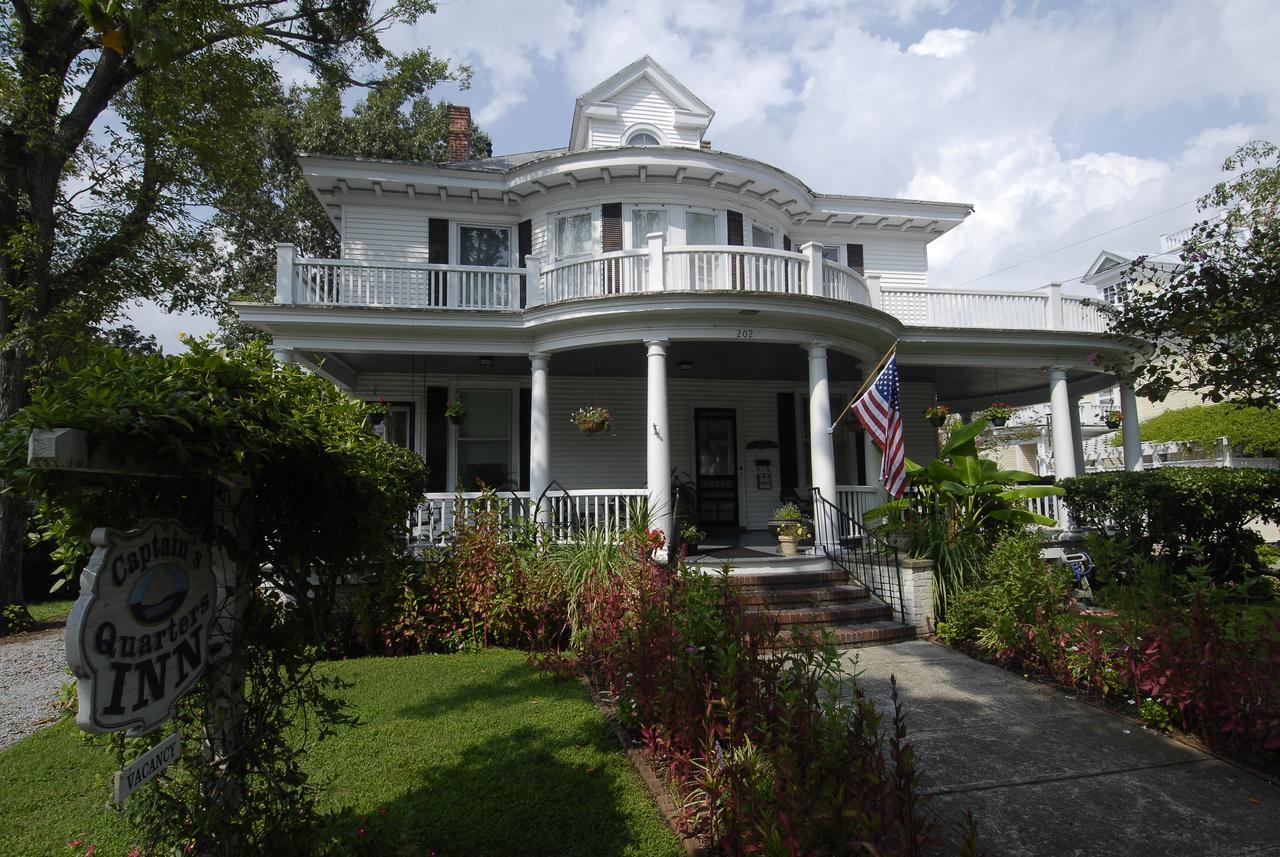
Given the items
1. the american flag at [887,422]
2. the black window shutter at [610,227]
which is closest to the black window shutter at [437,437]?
the black window shutter at [610,227]

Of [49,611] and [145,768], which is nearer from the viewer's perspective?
[145,768]

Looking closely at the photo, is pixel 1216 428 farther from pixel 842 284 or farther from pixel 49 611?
pixel 49 611

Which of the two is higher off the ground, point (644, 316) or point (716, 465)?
point (644, 316)

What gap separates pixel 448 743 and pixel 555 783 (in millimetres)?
1059

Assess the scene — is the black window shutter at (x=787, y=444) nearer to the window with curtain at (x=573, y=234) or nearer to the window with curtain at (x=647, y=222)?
the window with curtain at (x=647, y=222)

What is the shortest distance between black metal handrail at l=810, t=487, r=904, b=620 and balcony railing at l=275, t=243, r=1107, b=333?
3260 mm

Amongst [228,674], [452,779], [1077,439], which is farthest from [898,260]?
[228,674]

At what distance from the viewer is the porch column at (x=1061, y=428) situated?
12.4 meters

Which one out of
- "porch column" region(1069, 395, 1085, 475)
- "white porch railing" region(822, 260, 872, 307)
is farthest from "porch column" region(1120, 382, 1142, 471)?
"white porch railing" region(822, 260, 872, 307)

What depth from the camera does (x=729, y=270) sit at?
10.1 meters

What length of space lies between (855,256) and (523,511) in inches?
381

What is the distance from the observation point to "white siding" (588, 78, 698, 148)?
1399 centimetres

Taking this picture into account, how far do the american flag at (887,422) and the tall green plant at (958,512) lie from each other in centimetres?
34

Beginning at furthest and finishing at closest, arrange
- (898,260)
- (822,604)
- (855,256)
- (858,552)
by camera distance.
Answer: (898,260) → (855,256) → (858,552) → (822,604)
